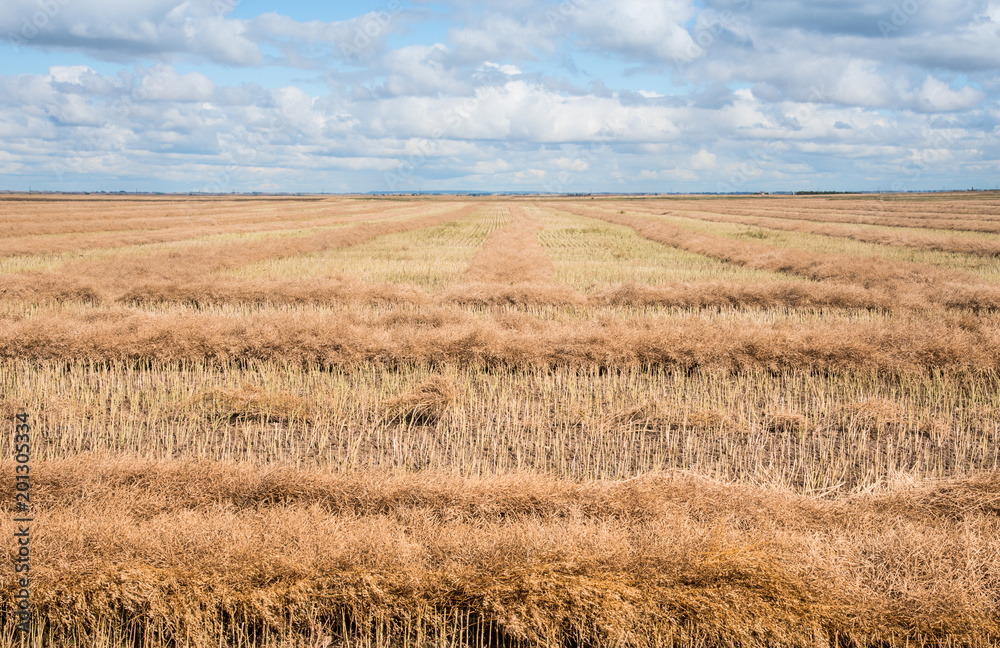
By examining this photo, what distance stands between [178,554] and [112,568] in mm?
331

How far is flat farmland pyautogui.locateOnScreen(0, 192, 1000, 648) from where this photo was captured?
3.23m

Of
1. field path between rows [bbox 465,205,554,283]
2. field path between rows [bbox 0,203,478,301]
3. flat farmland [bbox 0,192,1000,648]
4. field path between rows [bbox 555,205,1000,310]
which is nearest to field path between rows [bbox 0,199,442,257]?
field path between rows [bbox 0,203,478,301]

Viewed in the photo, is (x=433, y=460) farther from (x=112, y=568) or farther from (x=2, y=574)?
(x=2, y=574)

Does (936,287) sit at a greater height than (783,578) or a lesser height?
greater

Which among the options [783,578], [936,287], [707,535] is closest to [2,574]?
[707,535]

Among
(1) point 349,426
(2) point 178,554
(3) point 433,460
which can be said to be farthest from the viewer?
(1) point 349,426

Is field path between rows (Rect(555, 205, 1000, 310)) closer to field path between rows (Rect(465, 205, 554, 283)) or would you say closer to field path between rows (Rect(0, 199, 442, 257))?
field path between rows (Rect(465, 205, 554, 283))

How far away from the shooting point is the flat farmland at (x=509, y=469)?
3.23m

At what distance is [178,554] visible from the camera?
137 inches

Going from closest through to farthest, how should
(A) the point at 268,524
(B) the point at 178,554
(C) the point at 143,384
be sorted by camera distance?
1. (B) the point at 178,554
2. (A) the point at 268,524
3. (C) the point at 143,384

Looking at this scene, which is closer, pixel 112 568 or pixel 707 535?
pixel 112 568

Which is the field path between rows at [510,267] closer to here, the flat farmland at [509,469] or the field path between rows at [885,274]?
the flat farmland at [509,469]

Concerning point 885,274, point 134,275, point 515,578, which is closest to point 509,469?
point 515,578

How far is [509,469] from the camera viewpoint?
5.31 m
